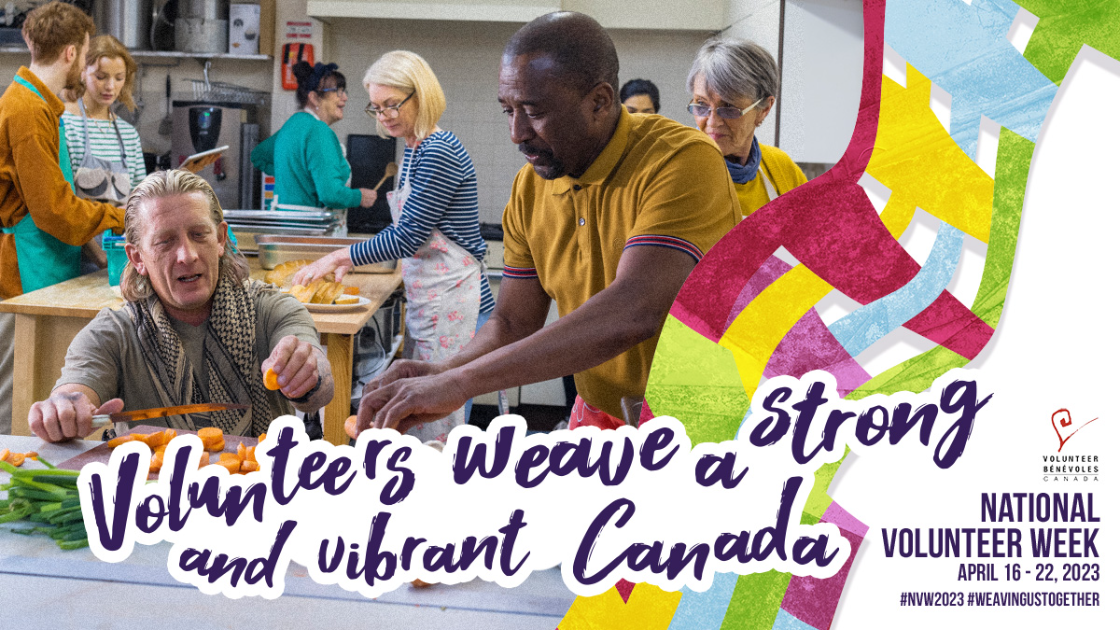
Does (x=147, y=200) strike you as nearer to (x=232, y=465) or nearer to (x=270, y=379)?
(x=270, y=379)

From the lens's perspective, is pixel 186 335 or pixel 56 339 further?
pixel 56 339

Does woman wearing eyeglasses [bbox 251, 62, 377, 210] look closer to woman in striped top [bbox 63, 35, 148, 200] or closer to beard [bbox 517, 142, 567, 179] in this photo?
woman in striped top [bbox 63, 35, 148, 200]

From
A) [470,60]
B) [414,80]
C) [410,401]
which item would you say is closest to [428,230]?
[414,80]

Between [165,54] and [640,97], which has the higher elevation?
[165,54]

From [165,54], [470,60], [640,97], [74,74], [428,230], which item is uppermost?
[470,60]

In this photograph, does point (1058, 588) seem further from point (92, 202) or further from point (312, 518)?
point (92, 202)

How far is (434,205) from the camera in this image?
2822 mm

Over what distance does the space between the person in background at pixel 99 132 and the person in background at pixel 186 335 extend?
1.41 m

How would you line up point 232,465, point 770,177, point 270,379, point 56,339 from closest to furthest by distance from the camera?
point 232,465
point 270,379
point 770,177
point 56,339

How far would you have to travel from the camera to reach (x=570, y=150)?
1.28 m

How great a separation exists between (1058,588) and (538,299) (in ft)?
3.31

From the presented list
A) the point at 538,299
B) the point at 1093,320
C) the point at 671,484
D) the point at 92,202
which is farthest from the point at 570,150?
the point at 92,202

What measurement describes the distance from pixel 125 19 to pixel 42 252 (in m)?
2.64

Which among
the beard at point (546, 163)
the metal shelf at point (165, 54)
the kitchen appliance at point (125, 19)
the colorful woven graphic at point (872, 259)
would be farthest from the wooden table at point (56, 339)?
the kitchen appliance at point (125, 19)
